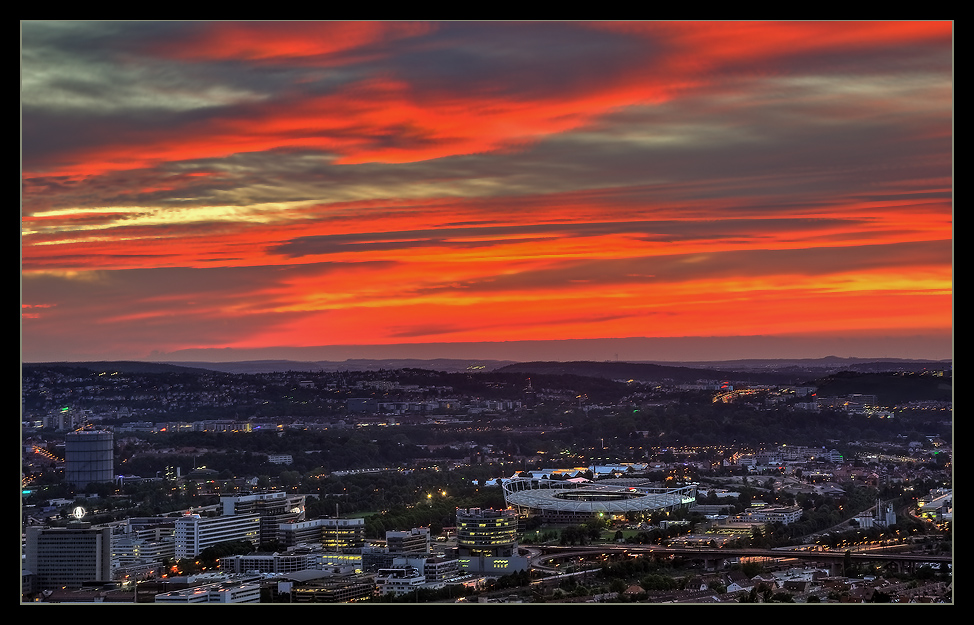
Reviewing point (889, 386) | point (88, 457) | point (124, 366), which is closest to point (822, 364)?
point (889, 386)

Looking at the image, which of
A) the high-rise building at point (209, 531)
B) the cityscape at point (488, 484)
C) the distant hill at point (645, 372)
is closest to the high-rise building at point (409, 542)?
the cityscape at point (488, 484)

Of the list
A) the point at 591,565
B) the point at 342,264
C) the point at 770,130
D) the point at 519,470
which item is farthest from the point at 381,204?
the point at 519,470

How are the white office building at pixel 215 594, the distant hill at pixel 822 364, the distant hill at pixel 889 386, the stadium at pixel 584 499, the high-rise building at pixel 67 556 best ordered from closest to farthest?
the white office building at pixel 215 594 < the high-rise building at pixel 67 556 < the distant hill at pixel 822 364 < the stadium at pixel 584 499 < the distant hill at pixel 889 386

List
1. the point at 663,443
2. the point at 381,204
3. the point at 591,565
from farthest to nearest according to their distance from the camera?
the point at 663,443 < the point at 591,565 < the point at 381,204

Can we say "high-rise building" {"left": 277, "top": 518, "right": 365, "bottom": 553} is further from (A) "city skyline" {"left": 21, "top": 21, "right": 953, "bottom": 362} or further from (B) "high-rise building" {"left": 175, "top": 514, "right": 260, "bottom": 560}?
(A) "city skyline" {"left": 21, "top": 21, "right": 953, "bottom": 362}

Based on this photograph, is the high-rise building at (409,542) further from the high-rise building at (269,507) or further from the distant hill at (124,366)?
the distant hill at (124,366)

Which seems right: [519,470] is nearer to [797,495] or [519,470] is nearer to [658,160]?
[797,495]
